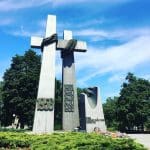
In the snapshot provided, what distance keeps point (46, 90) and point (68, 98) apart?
1.98 meters

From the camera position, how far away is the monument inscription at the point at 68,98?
27.5m

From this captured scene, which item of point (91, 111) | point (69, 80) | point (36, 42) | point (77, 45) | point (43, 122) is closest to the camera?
point (43, 122)

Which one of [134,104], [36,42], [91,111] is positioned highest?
[36,42]

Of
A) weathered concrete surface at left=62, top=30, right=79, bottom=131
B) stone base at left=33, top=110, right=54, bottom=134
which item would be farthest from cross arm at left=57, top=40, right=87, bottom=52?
stone base at left=33, top=110, right=54, bottom=134

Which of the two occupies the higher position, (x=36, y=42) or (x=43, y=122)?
(x=36, y=42)

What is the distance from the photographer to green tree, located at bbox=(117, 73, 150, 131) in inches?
1984

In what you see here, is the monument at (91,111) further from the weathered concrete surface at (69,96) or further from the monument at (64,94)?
the weathered concrete surface at (69,96)

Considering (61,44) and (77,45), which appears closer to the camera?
(61,44)

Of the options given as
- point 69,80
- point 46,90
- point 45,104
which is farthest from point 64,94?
point 45,104

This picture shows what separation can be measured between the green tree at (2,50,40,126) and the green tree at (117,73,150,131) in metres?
14.6

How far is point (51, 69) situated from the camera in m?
27.4

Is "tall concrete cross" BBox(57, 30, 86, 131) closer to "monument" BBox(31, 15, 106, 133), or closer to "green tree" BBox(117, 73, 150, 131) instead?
"monument" BBox(31, 15, 106, 133)

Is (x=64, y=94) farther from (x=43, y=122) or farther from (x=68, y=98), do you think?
(x=43, y=122)

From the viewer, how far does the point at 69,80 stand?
92.5ft
